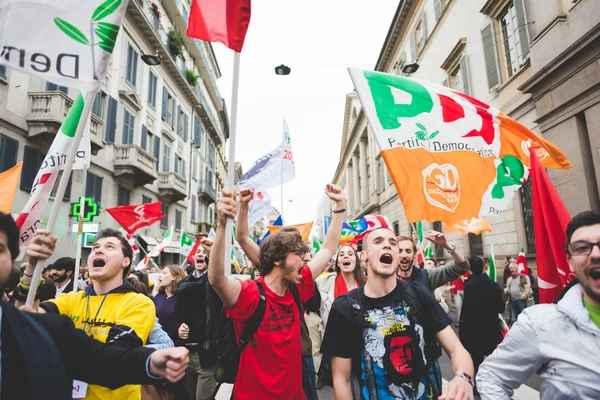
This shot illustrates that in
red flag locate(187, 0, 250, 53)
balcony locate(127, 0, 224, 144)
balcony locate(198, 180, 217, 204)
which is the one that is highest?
balcony locate(127, 0, 224, 144)

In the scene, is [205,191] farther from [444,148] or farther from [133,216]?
[444,148]

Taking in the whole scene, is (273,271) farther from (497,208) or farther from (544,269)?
(497,208)

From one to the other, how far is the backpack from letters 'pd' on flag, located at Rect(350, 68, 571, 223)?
5.39 ft

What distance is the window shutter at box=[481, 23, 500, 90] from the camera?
12.5m

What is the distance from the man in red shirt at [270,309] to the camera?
7.27 ft

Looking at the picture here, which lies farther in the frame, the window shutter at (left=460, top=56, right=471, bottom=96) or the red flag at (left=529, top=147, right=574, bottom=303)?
the window shutter at (left=460, top=56, right=471, bottom=96)

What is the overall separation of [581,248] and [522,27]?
37.3 ft

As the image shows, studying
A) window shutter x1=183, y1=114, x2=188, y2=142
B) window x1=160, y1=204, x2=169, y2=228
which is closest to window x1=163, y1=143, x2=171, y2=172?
window x1=160, y1=204, x2=169, y2=228

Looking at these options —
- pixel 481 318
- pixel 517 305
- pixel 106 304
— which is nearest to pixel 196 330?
pixel 106 304

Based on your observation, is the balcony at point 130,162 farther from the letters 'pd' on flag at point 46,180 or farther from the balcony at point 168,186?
the letters 'pd' on flag at point 46,180

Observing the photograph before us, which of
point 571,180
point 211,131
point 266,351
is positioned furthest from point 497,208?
point 211,131

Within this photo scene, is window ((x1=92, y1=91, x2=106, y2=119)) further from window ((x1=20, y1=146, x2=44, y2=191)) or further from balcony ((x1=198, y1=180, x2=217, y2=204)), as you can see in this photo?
balcony ((x1=198, y1=180, x2=217, y2=204))

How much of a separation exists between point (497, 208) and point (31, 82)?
15200 mm

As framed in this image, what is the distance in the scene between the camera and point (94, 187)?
1673cm
